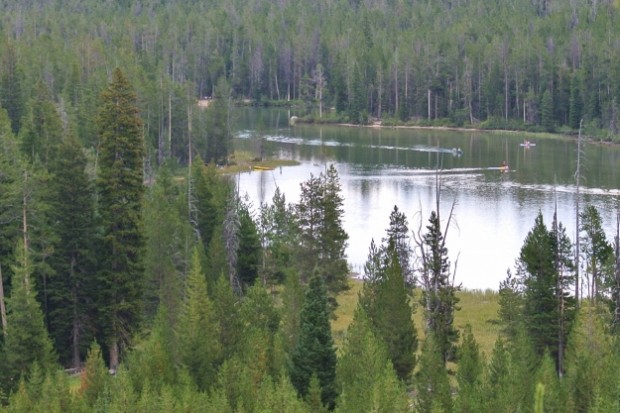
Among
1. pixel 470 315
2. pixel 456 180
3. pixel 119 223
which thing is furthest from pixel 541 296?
pixel 456 180

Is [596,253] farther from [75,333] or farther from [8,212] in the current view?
[8,212]

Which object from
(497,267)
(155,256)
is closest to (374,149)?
(497,267)

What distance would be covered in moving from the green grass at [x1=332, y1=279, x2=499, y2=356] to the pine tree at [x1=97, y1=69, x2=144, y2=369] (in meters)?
10.6

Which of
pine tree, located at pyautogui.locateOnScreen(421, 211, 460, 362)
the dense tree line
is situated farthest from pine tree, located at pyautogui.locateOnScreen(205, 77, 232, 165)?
pine tree, located at pyautogui.locateOnScreen(421, 211, 460, 362)

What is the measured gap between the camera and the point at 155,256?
2239 inches

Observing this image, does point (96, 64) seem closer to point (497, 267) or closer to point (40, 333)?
point (497, 267)

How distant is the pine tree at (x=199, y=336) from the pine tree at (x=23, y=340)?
19.4 ft

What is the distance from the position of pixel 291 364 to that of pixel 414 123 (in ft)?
424

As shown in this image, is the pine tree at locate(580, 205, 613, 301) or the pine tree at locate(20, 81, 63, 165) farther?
the pine tree at locate(20, 81, 63, 165)

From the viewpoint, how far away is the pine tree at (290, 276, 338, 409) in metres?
41.7

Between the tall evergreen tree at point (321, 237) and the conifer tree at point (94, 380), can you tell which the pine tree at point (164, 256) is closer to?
the tall evergreen tree at point (321, 237)

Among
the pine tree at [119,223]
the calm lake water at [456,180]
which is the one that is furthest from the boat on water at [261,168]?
the pine tree at [119,223]

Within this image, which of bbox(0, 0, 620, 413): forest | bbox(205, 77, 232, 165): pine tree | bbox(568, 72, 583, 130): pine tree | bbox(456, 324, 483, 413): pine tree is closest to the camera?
bbox(456, 324, 483, 413): pine tree

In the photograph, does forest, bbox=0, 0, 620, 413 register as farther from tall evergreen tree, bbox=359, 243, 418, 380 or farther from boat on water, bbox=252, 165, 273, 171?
boat on water, bbox=252, 165, 273, 171
